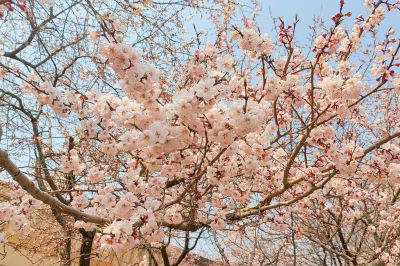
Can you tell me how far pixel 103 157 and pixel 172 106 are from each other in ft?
13.5

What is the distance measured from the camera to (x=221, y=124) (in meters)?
2.61

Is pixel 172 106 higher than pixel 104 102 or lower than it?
lower

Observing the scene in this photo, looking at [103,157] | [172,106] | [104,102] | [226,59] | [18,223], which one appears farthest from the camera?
[103,157]

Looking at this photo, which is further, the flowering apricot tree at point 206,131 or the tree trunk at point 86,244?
the tree trunk at point 86,244

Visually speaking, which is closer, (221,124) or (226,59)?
(221,124)

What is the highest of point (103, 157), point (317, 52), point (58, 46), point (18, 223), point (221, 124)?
point (58, 46)

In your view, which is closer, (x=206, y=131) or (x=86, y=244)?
(x=206, y=131)

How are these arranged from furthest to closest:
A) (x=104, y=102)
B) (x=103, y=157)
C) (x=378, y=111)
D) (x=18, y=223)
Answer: (x=378, y=111)
(x=103, y=157)
(x=18, y=223)
(x=104, y=102)

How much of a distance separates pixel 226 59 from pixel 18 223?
8.15ft

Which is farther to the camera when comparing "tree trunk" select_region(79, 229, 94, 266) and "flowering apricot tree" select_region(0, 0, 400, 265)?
"tree trunk" select_region(79, 229, 94, 266)

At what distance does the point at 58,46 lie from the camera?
6410 millimetres

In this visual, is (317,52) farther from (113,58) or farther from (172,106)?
(113,58)

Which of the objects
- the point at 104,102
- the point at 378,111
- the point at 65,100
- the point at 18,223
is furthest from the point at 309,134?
the point at 378,111

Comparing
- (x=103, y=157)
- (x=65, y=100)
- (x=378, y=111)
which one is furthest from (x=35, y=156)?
(x=378, y=111)
